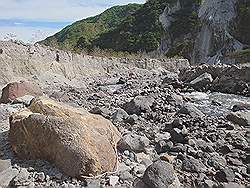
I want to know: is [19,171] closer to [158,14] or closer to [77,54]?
[77,54]

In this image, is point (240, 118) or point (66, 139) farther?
point (240, 118)

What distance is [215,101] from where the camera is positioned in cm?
1478

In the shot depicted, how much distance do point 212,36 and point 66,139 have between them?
45202 millimetres

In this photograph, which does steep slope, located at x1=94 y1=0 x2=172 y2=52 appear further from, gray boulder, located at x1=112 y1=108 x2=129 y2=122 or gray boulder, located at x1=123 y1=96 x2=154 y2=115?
gray boulder, located at x1=112 y1=108 x2=129 y2=122

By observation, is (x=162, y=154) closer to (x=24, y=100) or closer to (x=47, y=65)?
(x=24, y=100)

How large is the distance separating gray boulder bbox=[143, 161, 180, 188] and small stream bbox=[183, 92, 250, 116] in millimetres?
6064

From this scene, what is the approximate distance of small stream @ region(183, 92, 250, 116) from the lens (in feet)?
43.6

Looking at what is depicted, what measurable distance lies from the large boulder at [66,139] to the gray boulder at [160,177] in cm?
76

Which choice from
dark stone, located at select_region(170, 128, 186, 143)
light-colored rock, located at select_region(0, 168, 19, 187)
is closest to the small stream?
dark stone, located at select_region(170, 128, 186, 143)

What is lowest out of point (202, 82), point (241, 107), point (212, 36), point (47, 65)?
point (212, 36)

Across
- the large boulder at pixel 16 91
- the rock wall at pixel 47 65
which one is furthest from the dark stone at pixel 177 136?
the rock wall at pixel 47 65

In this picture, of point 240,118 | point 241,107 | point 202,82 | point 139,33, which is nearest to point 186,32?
point 139,33

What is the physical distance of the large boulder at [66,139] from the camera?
6945 mm

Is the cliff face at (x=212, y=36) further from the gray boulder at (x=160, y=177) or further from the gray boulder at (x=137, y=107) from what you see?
the gray boulder at (x=160, y=177)
